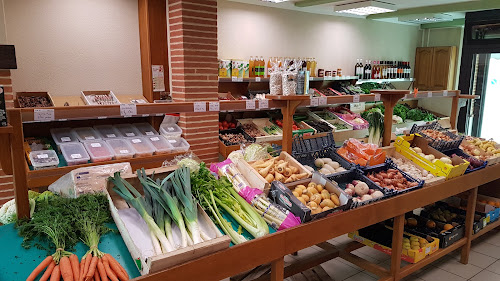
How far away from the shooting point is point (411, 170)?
3.19 m

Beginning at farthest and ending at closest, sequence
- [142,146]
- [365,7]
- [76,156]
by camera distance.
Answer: [365,7] < [142,146] < [76,156]

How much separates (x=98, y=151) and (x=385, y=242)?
3280 millimetres

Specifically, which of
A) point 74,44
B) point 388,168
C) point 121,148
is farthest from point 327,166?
point 74,44

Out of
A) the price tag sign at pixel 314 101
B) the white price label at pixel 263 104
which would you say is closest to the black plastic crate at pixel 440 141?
the price tag sign at pixel 314 101

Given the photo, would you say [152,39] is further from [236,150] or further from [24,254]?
[24,254]

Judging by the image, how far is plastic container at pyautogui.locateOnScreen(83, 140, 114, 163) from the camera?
4188 mm

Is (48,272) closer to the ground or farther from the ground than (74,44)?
closer to the ground

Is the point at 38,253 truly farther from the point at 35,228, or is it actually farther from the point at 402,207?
the point at 402,207

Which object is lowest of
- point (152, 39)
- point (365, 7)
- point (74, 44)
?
point (74, 44)

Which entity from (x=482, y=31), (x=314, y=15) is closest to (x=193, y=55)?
(x=314, y=15)

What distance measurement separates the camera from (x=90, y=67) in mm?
4996

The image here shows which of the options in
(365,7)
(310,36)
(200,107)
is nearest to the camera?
(200,107)

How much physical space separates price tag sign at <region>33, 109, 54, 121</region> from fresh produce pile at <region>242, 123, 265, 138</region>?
4.01 meters

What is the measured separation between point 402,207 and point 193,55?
11.7 feet
